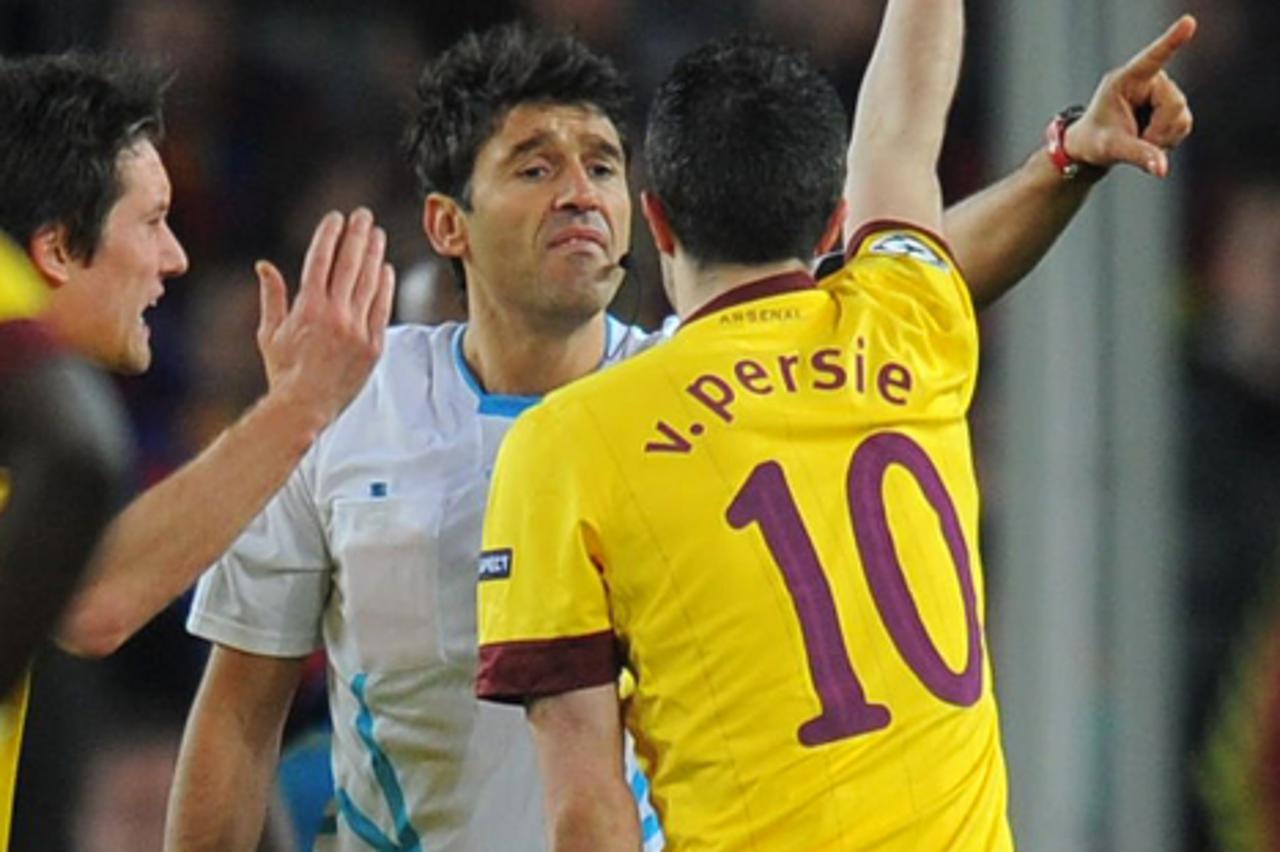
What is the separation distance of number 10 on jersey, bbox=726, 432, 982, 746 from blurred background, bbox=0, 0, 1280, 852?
0.27 feet

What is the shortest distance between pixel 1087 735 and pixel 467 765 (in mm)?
900

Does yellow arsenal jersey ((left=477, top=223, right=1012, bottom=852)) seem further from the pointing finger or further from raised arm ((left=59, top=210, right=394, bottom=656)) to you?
the pointing finger

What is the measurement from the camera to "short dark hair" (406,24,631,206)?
11.6ft

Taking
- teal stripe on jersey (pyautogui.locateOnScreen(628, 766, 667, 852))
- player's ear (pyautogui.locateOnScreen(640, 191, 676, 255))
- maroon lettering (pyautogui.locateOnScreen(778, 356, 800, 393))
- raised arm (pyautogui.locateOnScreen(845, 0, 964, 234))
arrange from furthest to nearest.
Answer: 1. teal stripe on jersey (pyautogui.locateOnScreen(628, 766, 667, 852))
2. raised arm (pyautogui.locateOnScreen(845, 0, 964, 234))
3. player's ear (pyautogui.locateOnScreen(640, 191, 676, 255))
4. maroon lettering (pyautogui.locateOnScreen(778, 356, 800, 393))

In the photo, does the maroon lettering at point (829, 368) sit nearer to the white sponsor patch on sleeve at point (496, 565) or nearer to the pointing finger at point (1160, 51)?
the white sponsor patch on sleeve at point (496, 565)

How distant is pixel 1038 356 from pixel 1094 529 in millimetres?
177


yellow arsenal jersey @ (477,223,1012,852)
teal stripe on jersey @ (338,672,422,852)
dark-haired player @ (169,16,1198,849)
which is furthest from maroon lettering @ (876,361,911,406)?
teal stripe on jersey @ (338,672,422,852)

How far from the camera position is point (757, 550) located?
9.41ft

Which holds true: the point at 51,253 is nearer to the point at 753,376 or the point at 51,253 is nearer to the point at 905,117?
the point at 753,376

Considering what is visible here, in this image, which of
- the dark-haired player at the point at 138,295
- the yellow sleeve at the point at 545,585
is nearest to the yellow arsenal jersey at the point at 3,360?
the dark-haired player at the point at 138,295

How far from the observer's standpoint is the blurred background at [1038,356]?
9.28 ft

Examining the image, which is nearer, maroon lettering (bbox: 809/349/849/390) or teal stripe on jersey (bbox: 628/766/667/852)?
maroon lettering (bbox: 809/349/849/390)

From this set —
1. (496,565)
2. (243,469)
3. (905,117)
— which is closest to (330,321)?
(243,469)

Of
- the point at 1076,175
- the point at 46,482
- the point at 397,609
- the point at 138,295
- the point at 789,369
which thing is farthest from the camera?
the point at 397,609
